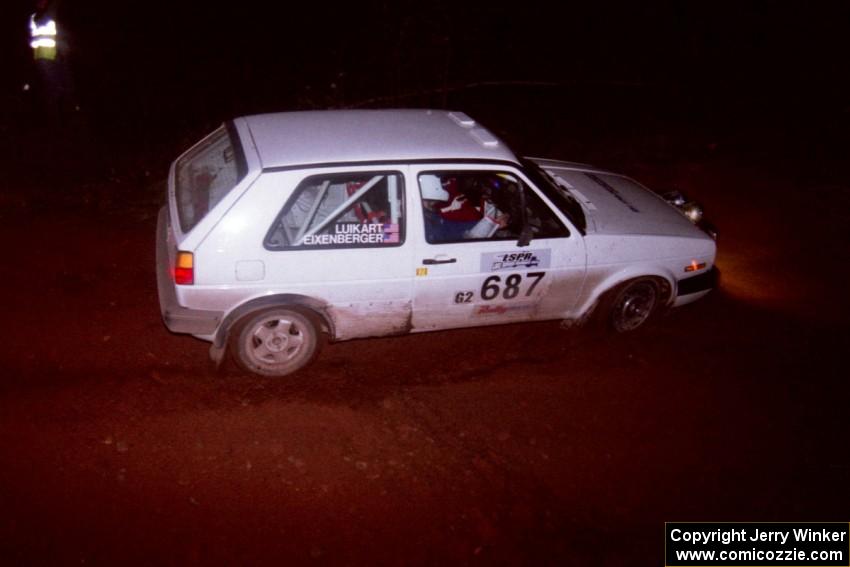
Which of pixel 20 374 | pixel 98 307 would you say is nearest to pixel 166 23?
pixel 98 307

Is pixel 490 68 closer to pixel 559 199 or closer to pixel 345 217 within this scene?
pixel 559 199

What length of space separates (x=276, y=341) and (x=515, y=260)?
1765mm

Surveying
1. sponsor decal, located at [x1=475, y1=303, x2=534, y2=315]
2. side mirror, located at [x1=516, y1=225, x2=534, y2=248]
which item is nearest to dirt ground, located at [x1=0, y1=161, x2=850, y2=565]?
sponsor decal, located at [x1=475, y1=303, x2=534, y2=315]

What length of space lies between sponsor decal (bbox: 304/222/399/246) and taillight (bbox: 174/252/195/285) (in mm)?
711

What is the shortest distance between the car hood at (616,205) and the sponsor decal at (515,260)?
0.43 meters

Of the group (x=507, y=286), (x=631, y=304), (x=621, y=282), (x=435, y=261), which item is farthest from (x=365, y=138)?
(x=631, y=304)

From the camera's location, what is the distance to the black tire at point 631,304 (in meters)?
5.21

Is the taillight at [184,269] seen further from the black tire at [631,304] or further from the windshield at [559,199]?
the black tire at [631,304]

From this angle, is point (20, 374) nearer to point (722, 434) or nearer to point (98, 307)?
point (98, 307)

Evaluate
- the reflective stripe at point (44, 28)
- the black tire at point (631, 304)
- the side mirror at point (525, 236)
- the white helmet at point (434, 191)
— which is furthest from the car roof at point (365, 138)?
the reflective stripe at point (44, 28)

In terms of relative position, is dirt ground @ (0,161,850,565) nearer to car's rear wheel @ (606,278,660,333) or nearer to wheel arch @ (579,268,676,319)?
car's rear wheel @ (606,278,660,333)

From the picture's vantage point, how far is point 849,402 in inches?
194

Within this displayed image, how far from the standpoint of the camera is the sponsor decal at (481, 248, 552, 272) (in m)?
4.59

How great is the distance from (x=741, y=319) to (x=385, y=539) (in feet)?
13.0
